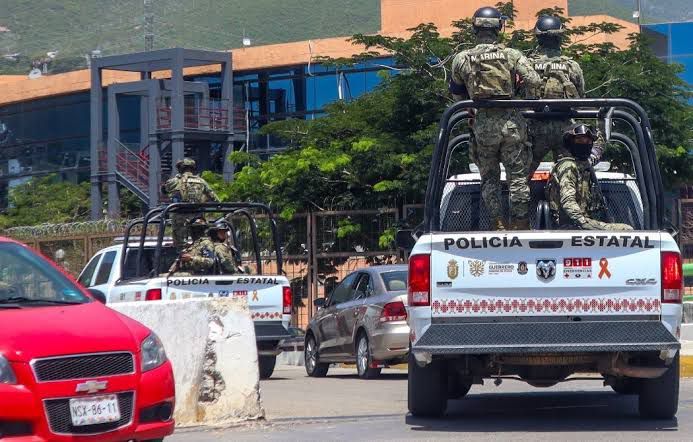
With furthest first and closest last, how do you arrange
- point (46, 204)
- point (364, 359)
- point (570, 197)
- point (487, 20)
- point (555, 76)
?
1. point (46, 204)
2. point (364, 359)
3. point (555, 76)
4. point (487, 20)
5. point (570, 197)

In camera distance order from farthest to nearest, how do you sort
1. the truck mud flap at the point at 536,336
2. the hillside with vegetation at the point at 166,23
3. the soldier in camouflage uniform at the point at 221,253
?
the hillside with vegetation at the point at 166,23, the soldier in camouflage uniform at the point at 221,253, the truck mud flap at the point at 536,336

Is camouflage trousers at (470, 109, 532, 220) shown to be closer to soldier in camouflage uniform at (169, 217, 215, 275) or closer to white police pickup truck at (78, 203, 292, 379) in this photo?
white police pickup truck at (78, 203, 292, 379)

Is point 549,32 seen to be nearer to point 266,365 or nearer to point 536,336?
point 536,336

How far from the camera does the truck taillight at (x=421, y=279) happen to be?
388 inches

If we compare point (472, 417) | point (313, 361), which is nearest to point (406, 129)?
point (313, 361)

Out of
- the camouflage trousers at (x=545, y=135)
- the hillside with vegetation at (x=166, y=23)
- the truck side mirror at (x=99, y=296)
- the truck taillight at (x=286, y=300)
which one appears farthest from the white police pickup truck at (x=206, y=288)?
the hillside with vegetation at (x=166, y=23)

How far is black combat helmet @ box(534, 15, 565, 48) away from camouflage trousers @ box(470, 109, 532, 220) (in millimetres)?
1025

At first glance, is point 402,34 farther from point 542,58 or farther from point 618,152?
point 542,58

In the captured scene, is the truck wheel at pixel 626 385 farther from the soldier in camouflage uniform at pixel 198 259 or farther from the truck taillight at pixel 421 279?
the soldier in camouflage uniform at pixel 198 259

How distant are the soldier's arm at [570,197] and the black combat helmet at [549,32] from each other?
1.51 m

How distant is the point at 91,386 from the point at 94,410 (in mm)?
151

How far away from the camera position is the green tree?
48812 mm

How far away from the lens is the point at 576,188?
34.8 ft

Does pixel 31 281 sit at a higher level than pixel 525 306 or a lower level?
higher
